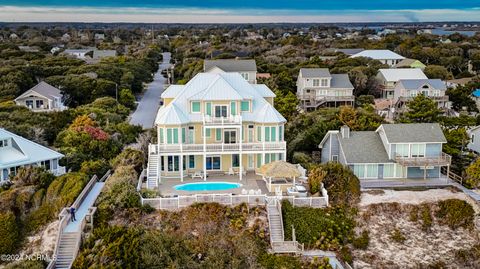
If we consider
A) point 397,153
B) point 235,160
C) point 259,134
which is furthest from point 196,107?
point 397,153

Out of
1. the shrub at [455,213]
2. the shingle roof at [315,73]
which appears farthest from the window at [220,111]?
the shingle roof at [315,73]

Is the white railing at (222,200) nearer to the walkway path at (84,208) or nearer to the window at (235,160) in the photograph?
the walkway path at (84,208)

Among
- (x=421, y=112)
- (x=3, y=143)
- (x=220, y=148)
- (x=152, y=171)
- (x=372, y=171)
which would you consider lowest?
(x=372, y=171)

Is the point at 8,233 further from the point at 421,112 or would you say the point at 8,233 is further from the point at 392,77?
the point at 392,77

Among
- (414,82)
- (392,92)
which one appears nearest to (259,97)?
(414,82)

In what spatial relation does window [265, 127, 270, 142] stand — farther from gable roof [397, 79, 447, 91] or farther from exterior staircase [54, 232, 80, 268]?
gable roof [397, 79, 447, 91]

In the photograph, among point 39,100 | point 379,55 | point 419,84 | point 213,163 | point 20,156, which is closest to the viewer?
point 20,156

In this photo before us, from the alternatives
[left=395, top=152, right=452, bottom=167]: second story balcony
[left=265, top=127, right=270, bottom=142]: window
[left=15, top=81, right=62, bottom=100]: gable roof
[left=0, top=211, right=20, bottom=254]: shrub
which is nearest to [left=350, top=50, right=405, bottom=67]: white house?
[left=15, top=81, right=62, bottom=100]: gable roof
